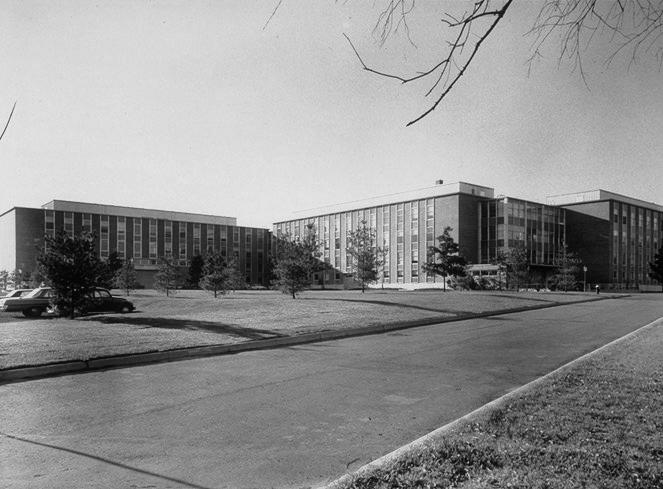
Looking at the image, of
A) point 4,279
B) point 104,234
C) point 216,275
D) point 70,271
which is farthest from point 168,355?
point 104,234

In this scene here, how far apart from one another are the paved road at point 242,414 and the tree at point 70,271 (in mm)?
13256

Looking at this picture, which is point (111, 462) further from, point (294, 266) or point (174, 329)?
point (294, 266)

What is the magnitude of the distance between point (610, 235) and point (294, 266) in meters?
63.1

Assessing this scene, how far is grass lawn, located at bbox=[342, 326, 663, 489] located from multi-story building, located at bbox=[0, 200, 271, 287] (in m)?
66.7

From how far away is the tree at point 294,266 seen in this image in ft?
111

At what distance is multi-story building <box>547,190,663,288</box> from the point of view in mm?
76312

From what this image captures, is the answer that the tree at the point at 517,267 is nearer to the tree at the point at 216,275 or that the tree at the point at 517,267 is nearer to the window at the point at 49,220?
the tree at the point at 216,275

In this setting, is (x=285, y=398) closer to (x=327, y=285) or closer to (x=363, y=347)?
(x=363, y=347)

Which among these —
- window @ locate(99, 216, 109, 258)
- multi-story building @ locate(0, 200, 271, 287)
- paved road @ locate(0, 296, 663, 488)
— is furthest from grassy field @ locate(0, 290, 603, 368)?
window @ locate(99, 216, 109, 258)

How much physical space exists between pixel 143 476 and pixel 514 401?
15.0 ft

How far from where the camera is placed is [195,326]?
16.4m

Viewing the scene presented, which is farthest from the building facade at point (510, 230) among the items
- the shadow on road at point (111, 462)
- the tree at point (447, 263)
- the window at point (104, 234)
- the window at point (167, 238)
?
the shadow on road at point (111, 462)

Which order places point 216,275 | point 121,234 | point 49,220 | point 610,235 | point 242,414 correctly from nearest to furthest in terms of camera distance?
1. point 242,414
2. point 216,275
3. point 610,235
4. point 49,220
5. point 121,234

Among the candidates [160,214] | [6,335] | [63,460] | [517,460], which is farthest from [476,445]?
[160,214]
